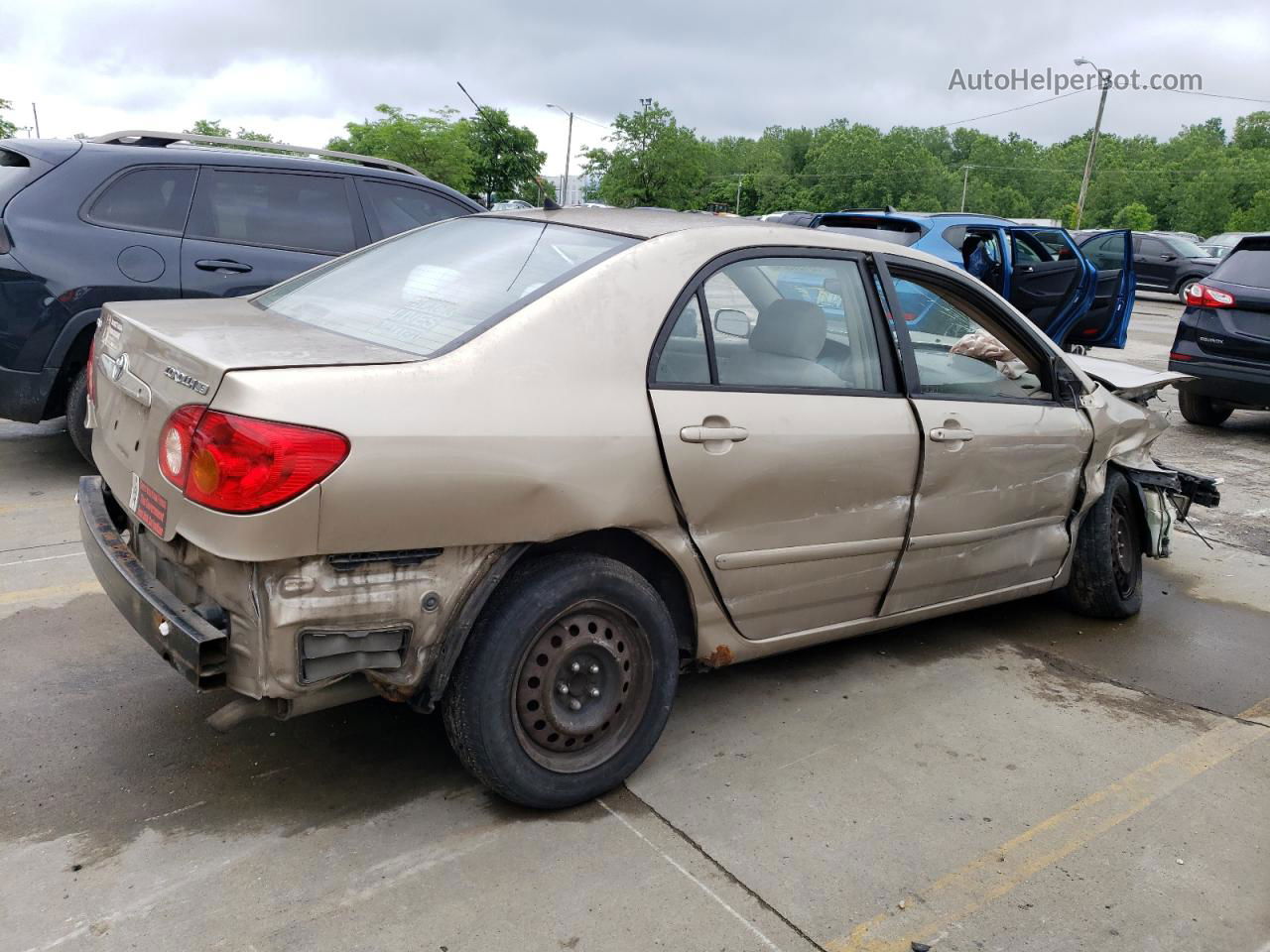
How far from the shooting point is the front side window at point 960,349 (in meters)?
4.02

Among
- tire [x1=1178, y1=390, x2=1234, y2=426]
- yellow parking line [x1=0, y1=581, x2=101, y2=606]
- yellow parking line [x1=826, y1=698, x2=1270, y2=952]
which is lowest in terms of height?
Result: yellow parking line [x1=826, y1=698, x2=1270, y2=952]

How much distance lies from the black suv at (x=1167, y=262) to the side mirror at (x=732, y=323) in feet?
83.1

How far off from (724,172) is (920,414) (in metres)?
103

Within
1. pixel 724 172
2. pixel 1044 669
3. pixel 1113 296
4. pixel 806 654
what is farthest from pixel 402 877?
pixel 724 172

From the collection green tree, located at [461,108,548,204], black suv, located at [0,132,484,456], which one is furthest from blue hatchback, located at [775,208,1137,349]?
green tree, located at [461,108,548,204]

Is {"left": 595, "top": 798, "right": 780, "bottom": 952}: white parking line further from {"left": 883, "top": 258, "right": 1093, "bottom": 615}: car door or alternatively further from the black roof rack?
the black roof rack

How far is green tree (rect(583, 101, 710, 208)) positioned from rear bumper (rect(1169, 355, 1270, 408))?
33156mm

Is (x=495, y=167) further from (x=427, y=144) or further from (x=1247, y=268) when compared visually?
(x=1247, y=268)

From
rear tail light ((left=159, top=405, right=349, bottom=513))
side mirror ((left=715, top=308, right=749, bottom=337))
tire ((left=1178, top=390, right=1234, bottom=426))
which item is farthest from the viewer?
tire ((left=1178, top=390, right=1234, bottom=426))

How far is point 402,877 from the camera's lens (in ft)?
9.16

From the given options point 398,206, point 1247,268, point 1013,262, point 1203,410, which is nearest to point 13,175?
Answer: point 398,206

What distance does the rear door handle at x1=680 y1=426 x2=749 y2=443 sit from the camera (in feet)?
10.5

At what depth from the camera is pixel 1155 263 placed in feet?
87.7

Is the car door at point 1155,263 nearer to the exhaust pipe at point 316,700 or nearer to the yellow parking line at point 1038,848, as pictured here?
the yellow parking line at point 1038,848
